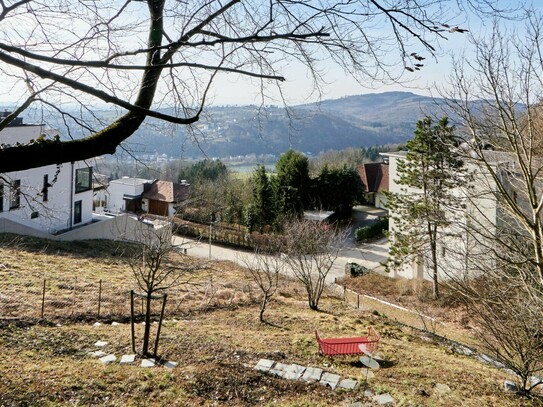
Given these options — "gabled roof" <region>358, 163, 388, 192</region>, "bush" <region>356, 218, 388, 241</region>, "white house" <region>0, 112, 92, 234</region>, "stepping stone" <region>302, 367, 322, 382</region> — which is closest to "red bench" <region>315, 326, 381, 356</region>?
"stepping stone" <region>302, 367, 322, 382</region>

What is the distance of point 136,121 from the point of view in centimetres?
314

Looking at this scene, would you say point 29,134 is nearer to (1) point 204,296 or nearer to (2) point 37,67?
(1) point 204,296

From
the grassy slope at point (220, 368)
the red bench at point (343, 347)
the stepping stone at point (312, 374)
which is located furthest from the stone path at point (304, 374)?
the red bench at point (343, 347)

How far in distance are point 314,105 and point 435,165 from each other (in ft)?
45.3

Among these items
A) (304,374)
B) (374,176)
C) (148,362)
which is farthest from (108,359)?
(374,176)

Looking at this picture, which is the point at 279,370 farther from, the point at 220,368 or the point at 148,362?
the point at 148,362

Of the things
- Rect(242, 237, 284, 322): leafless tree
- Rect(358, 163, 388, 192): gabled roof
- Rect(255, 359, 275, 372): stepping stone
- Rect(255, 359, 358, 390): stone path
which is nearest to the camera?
Rect(255, 359, 358, 390): stone path

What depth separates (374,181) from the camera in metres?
41.2

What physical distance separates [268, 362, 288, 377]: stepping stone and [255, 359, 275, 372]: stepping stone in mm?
82

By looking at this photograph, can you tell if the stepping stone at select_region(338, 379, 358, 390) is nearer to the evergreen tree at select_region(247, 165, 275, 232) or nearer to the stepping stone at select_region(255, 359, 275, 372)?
the stepping stone at select_region(255, 359, 275, 372)

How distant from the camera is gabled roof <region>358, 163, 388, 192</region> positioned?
40375mm

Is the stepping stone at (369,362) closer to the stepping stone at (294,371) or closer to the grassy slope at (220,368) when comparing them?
the grassy slope at (220,368)

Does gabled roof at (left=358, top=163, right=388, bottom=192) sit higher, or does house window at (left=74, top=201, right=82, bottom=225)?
gabled roof at (left=358, top=163, right=388, bottom=192)

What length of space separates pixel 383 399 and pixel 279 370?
5.46ft
